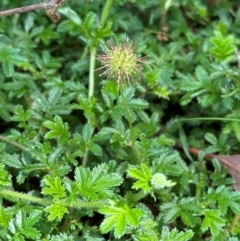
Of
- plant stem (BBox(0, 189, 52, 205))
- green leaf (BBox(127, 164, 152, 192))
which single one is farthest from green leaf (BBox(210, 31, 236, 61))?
plant stem (BBox(0, 189, 52, 205))

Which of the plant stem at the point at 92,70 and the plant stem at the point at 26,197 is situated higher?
the plant stem at the point at 92,70

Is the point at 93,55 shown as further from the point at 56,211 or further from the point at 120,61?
the point at 56,211

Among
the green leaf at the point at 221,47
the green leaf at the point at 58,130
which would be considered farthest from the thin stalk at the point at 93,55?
the green leaf at the point at 221,47

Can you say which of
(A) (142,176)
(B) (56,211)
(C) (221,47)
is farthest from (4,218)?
(C) (221,47)

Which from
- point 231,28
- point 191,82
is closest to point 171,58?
point 191,82

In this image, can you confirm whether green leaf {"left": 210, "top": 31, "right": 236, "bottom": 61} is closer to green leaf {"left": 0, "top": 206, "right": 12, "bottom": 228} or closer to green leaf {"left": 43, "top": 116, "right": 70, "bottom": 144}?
green leaf {"left": 43, "top": 116, "right": 70, "bottom": 144}

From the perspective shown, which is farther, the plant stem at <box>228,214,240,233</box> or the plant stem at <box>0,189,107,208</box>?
the plant stem at <box>228,214,240,233</box>

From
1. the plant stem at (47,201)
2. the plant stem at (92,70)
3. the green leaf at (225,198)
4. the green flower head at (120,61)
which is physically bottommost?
the green leaf at (225,198)

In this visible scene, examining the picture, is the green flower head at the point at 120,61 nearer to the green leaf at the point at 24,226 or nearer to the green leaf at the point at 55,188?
the green leaf at the point at 55,188

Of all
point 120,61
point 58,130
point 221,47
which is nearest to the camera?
point 120,61
